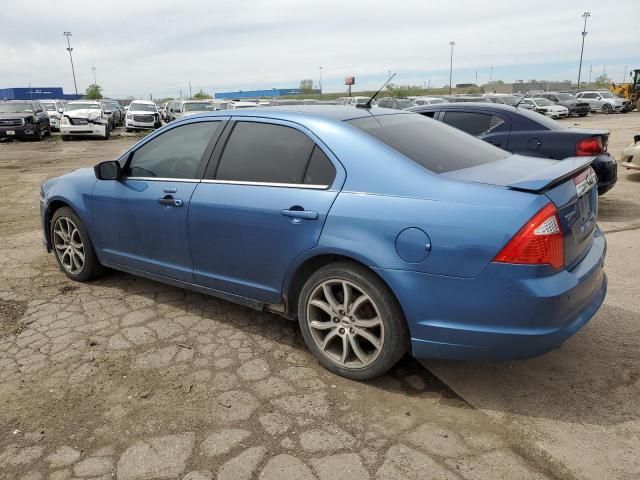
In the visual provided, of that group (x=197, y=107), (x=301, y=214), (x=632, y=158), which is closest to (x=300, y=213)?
(x=301, y=214)

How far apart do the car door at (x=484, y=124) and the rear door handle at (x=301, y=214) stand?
4547 mm

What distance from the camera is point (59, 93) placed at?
314 ft

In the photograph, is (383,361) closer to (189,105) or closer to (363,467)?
(363,467)

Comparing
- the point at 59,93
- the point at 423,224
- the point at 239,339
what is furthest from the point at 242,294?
the point at 59,93

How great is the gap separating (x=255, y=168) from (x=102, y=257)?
1.91 metres

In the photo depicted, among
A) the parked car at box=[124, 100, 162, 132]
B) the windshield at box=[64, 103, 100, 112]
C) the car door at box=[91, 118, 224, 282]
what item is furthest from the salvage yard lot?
the parked car at box=[124, 100, 162, 132]

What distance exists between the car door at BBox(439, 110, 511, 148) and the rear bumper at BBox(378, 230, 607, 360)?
4.38 m

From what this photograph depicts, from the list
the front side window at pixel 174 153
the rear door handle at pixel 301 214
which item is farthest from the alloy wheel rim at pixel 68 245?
the rear door handle at pixel 301 214

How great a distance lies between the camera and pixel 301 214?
312cm

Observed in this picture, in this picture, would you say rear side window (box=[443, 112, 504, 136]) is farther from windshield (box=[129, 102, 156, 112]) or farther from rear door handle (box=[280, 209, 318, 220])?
windshield (box=[129, 102, 156, 112])

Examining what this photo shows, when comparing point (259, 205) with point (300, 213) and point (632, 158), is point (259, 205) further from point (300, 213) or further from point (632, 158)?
point (632, 158)

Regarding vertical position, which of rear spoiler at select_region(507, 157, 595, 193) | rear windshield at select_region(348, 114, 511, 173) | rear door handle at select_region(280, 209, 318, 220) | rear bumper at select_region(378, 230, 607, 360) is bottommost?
rear bumper at select_region(378, 230, 607, 360)

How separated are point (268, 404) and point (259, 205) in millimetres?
1191

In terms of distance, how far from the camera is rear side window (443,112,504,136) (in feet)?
23.2
